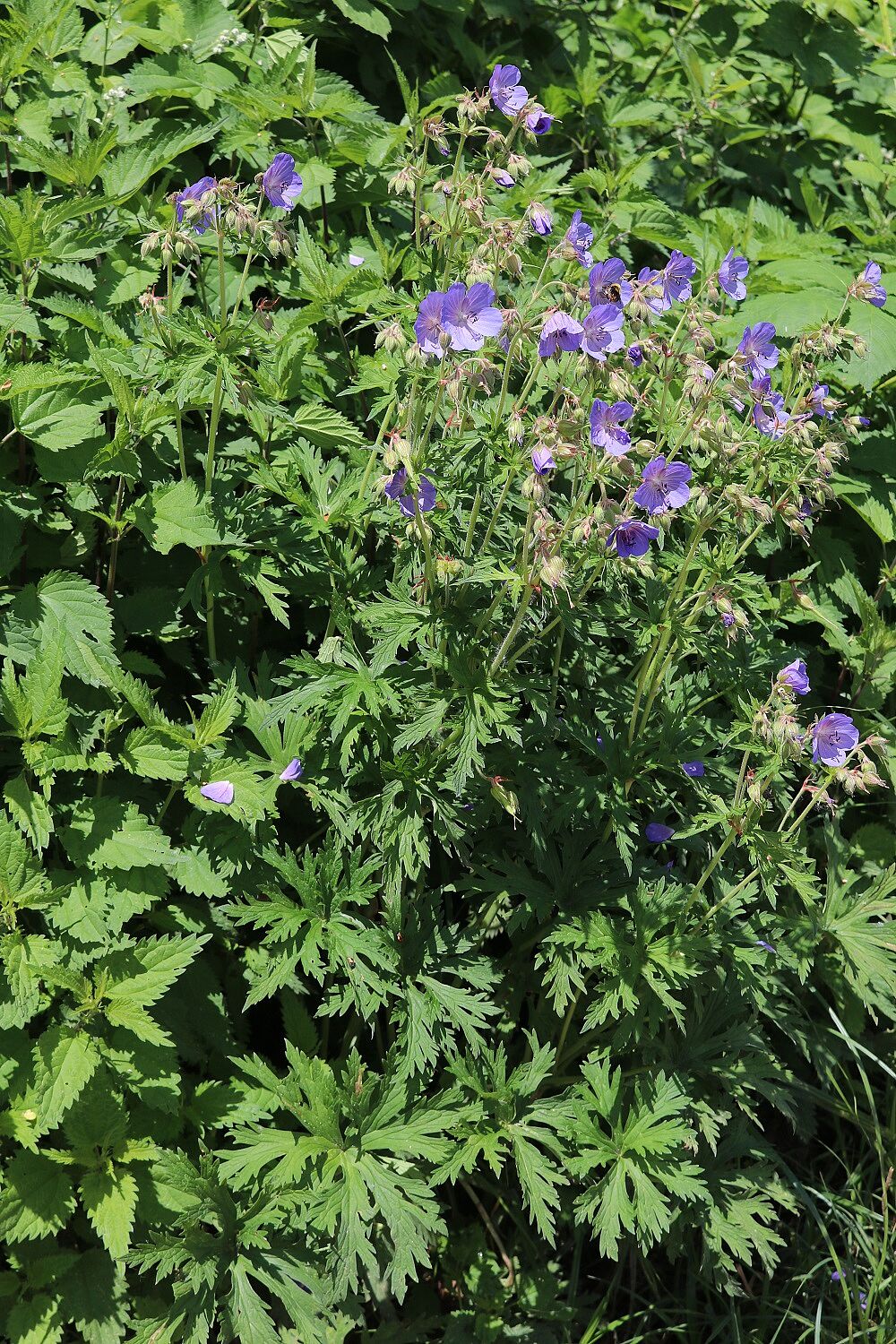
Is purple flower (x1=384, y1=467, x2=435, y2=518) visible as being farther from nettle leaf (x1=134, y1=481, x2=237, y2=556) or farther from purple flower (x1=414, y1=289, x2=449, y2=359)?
nettle leaf (x1=134, y1=481, x2=237, y2=556)

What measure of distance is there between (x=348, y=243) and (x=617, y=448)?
162cm

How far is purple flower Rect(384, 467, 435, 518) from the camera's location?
2.31m

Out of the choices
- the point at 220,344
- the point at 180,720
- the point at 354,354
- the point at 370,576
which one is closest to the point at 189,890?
the point at 180,720

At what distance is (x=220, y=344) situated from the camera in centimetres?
240

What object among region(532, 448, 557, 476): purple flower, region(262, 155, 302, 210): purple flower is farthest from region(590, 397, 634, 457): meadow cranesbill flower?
region(262, 155, 302, 210): purple flower

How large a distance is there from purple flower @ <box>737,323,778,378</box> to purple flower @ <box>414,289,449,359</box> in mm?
719

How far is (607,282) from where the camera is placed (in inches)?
85.3

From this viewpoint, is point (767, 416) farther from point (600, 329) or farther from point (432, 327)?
point (432, 327)

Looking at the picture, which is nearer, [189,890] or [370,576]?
[189,890]

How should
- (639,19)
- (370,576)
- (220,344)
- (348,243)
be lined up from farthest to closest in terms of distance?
(639,19) < (348,243) < (370,576) < (220,344)

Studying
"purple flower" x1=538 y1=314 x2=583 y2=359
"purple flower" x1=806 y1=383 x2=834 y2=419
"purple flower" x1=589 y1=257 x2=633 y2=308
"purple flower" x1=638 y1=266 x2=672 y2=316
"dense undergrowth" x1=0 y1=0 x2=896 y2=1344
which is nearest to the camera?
"purple flower" x1=538 y1=314 x2=583 y2=359

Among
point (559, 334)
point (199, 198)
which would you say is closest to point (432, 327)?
point (559, 334)

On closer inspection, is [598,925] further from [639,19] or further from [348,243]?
[639,19]

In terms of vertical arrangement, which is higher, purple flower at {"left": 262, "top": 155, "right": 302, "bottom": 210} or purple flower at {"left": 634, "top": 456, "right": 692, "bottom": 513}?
purple flower at {"left": 262, "top": 155, "right": 302, "bottom": 210}
